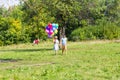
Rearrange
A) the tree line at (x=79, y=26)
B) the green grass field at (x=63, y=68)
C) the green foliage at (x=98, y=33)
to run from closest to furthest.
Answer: the green grass field at (x=63, y=68) → the tree line at (x=79, y=26) → the green foliage at (x=98, y=33)

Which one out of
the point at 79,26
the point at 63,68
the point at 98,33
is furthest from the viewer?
the point at 79,26

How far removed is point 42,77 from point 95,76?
212 centimetres

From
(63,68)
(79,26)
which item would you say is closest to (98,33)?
(79,26)

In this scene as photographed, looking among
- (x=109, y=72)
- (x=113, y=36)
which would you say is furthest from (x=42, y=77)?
(x=113, y=36)

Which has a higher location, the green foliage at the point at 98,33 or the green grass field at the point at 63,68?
the green foliage at the point at 98,33

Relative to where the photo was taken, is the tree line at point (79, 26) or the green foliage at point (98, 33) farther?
the green foliage at point (98, 33)

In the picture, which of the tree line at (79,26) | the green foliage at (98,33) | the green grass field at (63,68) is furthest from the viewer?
the green foliage at (98,33)

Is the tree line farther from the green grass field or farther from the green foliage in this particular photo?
the green grass field

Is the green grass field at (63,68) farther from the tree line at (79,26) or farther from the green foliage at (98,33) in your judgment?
the green foliage at (98,33)

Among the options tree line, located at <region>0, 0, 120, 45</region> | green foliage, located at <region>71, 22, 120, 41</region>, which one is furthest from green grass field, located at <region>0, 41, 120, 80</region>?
green foliage, located at <region>71, 22, 120, 41</region>

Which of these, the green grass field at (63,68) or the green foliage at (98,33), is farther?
the green foliage at (98,33)

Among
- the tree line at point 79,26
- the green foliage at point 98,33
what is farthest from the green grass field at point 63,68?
the green foliage at point 98,33

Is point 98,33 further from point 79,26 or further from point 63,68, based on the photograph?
point 63,68

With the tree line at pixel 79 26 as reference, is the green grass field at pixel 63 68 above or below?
below
